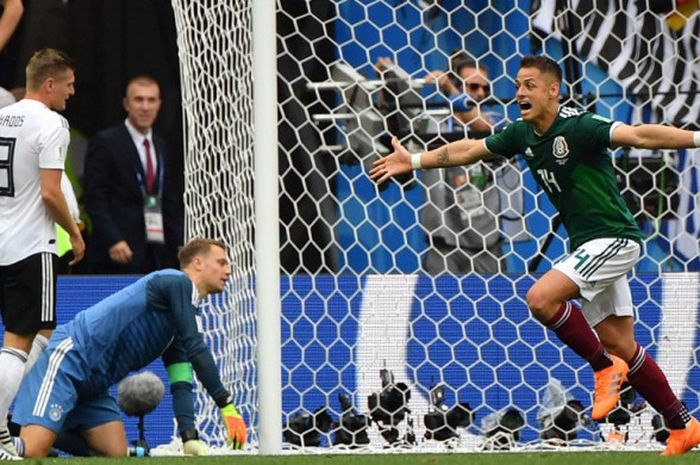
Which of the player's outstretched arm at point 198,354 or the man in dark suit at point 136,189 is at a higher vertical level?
the man in dark suit at point 136,189

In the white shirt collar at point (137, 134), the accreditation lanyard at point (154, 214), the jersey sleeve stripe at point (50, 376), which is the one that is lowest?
the jersey sleeve stripe at point (50, 376)

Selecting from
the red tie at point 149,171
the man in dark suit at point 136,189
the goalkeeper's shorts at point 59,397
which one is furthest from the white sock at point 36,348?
the red tie at point 149,171

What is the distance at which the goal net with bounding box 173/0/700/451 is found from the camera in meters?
8.22

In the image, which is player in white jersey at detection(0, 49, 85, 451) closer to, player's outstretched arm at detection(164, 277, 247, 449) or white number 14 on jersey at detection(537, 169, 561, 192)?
player's outstretched arm at detection(164, 277, 247, 449)

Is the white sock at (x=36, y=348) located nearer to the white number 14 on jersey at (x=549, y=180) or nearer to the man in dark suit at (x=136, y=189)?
the man in dark suit at (x=136, y=189)

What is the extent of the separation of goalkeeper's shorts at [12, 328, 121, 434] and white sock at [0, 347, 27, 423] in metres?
0.54

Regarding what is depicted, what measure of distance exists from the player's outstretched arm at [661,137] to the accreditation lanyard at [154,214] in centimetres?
294

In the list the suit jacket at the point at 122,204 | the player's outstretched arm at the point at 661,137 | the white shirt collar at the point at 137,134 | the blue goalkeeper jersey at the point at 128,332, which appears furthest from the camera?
the white shirt collar at the point at 137,134

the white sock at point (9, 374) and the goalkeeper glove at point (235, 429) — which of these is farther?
the goalkeeper glove at point (235, 429)

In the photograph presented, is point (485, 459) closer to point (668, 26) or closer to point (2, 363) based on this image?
point (2, 363)

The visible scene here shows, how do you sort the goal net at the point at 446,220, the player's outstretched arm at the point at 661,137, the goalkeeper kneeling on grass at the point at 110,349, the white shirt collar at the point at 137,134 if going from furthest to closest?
the white shirt collar at the point at 137,134
the goal net at the point at 446,220
the goalkeeper kneeling on grass at the point at 110,349
the player's outstretched arm at the point at 661,137

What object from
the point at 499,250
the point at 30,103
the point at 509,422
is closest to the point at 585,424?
the point at 509,422

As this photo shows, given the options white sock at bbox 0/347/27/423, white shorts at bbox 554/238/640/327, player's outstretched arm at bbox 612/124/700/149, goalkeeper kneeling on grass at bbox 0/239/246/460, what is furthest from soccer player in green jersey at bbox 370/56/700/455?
white sock at bbox 0/347/27/423

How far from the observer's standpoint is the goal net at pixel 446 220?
8.22 meters
